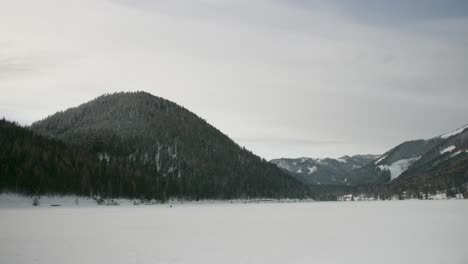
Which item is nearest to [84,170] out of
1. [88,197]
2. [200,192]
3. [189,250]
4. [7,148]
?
[88,197]

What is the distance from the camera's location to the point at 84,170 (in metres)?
120

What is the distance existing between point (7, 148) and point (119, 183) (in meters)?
31.8

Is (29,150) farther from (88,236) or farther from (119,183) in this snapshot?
(88,236)

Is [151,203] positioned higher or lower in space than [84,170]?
lower

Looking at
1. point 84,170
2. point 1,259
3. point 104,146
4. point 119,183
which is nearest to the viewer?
point 1,259

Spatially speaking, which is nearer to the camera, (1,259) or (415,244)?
(1,259)

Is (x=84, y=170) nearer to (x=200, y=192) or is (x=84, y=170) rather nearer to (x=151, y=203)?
(x=151, y=203)

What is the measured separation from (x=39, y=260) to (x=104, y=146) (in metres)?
182

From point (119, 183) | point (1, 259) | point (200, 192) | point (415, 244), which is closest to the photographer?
point (1, 259)

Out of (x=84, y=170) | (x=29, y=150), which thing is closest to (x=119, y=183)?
(x=84, y=170)

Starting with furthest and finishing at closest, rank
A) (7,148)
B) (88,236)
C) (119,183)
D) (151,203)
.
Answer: (151,203)
(119,183)
(7,148)
(88,236)

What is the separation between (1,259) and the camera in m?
21.9

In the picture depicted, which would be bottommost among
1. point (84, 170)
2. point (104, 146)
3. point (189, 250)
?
point (189, 250)

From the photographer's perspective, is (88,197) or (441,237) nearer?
(441,237)
